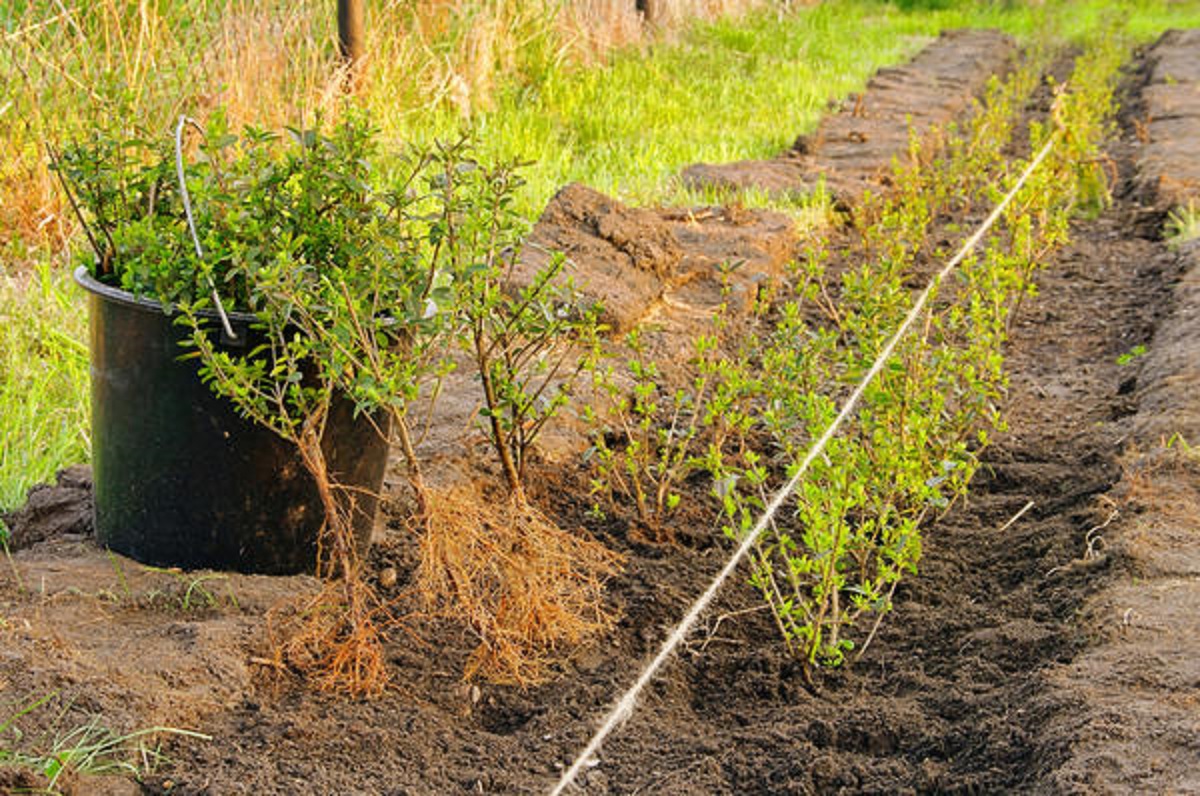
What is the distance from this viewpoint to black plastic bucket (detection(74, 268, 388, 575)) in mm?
2709

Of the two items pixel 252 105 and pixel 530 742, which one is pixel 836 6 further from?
pixel 530 742

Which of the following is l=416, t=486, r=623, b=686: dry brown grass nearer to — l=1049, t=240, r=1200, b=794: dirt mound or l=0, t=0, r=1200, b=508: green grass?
l=0, t=0, r=1200, b=508: green grass

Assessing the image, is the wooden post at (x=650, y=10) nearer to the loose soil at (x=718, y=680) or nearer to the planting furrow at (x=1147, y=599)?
the planting furrow at (x=1147, y=599)

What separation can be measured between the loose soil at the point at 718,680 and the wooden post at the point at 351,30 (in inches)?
138

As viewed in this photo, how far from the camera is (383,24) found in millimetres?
7020

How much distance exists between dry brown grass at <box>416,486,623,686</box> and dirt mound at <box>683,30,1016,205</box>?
3.45 metres

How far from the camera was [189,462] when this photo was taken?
108 inches

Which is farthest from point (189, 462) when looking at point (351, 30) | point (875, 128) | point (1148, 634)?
point (875, 128)

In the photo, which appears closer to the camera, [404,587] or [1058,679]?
[1058,679]

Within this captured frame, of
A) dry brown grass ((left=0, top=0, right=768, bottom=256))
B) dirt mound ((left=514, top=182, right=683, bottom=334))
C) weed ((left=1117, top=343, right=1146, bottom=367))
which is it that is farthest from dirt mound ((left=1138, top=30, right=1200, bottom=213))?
dry brown grass ((left=0, top=0, right=768, bottom=256))

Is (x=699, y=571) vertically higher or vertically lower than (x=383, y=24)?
lower

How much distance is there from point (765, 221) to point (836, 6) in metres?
10.4

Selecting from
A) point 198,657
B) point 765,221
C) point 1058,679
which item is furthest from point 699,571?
point 765,221

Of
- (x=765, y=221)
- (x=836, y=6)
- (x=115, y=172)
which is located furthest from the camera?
(x=836, y=6)
